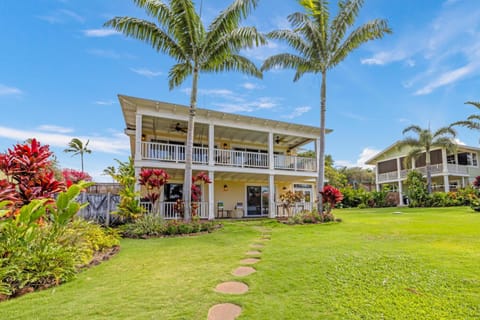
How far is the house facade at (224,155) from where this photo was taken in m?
11.5

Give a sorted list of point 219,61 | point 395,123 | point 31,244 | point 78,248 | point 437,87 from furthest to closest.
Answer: point 395,123, point 437,87, point 219,61, point 78,248, point 31,244

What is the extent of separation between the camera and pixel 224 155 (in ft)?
44.5

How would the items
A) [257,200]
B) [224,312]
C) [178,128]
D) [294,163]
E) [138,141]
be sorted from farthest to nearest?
[257,200]
[294,163]
[178,128]
[138,141]
[224,312]

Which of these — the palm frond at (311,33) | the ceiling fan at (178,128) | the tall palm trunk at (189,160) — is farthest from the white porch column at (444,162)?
the tall palm trunk at (189,160)

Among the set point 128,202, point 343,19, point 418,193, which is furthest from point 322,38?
point 418,193

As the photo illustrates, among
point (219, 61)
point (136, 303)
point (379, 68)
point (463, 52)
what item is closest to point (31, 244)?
point (136, 303)

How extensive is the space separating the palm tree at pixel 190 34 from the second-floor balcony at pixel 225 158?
2.75m

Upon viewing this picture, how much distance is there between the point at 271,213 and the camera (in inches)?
529

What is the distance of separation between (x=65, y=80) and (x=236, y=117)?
319 inches

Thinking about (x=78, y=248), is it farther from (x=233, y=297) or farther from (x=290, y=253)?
(x=290, y=253)

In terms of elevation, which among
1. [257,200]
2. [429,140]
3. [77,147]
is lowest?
[257,200]

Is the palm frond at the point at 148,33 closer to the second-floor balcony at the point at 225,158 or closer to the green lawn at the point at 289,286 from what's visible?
the second-floor balcony at the point at 225,158

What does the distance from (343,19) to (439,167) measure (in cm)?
2193

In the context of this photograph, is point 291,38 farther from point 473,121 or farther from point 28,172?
point 473,121
